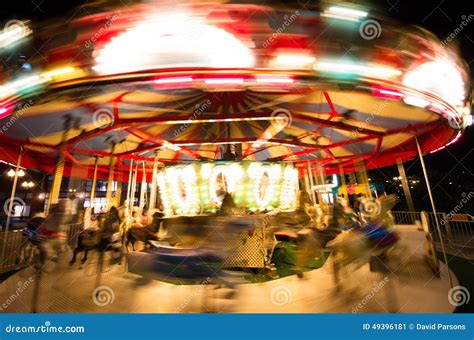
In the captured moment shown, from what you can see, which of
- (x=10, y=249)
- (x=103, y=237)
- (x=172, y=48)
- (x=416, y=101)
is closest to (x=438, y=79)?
(x=416, y=101)

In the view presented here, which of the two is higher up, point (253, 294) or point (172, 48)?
point (172, 48)

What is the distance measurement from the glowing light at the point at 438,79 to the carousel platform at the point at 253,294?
273 centimetres

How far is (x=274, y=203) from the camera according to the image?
19.3 feet

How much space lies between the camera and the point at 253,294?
10.6 ft

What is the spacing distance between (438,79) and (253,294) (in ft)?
12.6

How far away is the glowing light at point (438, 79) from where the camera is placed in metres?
2.98

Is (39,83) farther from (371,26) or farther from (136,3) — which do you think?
(371,26)

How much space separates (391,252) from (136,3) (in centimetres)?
476

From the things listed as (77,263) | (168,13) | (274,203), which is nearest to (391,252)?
(274,203)

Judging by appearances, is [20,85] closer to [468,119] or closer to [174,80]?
[174,80]

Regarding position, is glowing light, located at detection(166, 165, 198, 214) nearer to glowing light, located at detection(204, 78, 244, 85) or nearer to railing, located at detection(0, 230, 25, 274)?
glowing light, located at detection(204, 78, 244, 85)

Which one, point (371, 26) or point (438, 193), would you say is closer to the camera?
point (371, 26)

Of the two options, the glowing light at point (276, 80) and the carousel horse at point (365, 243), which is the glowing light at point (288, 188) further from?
the glowing light at point (276, 80)

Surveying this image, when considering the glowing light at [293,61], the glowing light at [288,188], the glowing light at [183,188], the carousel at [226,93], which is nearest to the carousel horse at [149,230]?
the carousel at [226,93]
